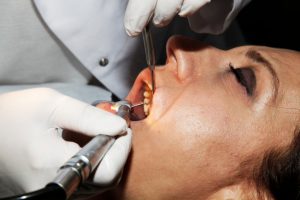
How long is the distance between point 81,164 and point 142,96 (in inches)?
17.3

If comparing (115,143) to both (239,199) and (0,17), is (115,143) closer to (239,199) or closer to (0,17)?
(239,199)

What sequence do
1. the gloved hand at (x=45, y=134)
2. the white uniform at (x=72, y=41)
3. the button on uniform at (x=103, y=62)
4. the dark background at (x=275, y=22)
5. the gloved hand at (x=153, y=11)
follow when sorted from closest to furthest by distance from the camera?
1. the gloved hand at (x=45, y=134)
2. the gloved hand at (x=153, y=11)
3. the white uniform at (x=72, y=41)
4. the button on uniform at (x=103, y=62)
5. the dark background at (x=275, y=22)

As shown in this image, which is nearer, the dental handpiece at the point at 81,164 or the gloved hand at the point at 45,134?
the dental handpiece at the point at 81,164

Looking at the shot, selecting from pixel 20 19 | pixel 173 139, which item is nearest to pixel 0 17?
pixel 20 19

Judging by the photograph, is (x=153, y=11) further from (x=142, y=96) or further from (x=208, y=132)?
(x=208, y=132)

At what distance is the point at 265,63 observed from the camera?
107cm

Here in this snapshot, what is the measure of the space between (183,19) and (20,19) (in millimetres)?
652

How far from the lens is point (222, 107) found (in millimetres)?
1027

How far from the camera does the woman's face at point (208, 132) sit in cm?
101

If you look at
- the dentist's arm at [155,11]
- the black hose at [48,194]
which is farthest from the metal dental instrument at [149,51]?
the black hose at [48,194]

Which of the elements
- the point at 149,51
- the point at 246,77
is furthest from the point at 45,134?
the point at 246,77

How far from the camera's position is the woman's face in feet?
3.30

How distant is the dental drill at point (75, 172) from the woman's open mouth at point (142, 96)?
20 centimetres

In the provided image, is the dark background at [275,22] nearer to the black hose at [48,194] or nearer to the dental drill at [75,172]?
the dental drill at [75,172]
